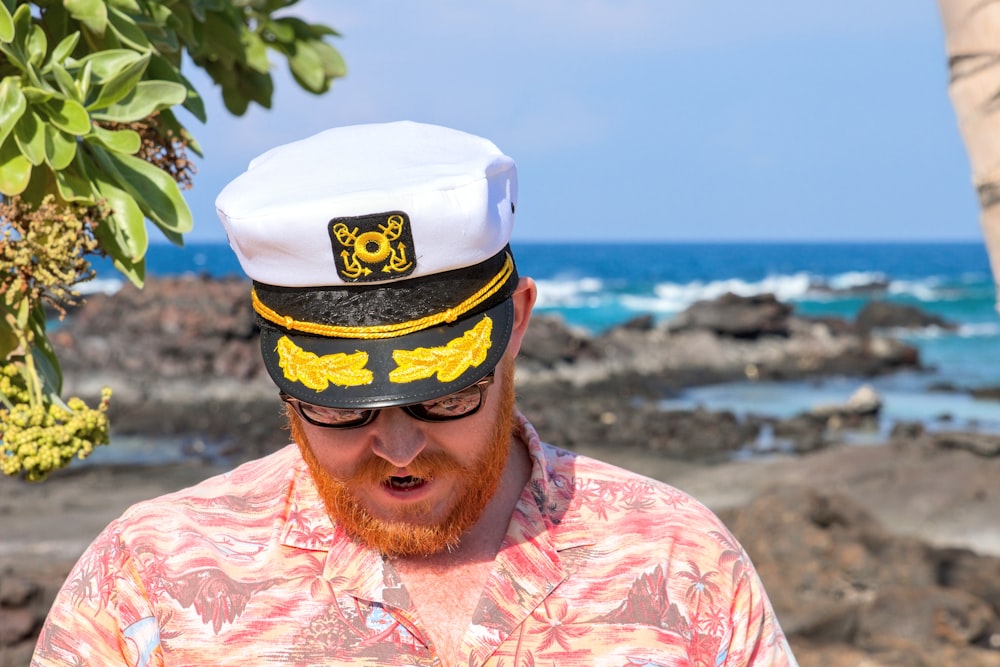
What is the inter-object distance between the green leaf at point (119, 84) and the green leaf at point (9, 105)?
0.42 feet

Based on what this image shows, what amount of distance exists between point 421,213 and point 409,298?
0.15 meters

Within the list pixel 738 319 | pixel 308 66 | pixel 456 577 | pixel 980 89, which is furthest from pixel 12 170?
pixel 738 319

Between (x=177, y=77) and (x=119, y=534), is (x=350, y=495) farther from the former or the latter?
(x=177, y=77)

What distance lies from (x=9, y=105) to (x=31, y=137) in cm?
6

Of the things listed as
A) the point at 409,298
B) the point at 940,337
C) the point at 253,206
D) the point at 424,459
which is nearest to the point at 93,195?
the point at 253,206

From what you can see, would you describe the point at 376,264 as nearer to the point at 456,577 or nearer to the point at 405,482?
→ the point at 405,482

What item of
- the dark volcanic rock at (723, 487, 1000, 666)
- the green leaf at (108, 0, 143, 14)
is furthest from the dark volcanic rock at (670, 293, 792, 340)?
the green leaf at (108, 0, 143, 14)

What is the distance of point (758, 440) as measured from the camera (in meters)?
20.4

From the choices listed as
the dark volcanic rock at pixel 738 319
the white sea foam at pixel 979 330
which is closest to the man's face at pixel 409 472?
the dark volcanic rock at pixel 738 319

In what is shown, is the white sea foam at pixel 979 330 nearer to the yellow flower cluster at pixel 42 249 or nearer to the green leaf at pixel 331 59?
the green leaf at pixel 331 59

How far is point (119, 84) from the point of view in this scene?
206cm

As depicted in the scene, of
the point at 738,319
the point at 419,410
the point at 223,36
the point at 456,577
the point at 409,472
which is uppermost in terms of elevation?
the point at 223,36

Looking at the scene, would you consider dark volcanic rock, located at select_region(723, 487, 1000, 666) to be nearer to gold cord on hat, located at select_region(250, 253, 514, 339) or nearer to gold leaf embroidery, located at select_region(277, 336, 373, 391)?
gold cord on hat, located at select_region(250, 253, 514, 339)

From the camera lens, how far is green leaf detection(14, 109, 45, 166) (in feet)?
6.44
